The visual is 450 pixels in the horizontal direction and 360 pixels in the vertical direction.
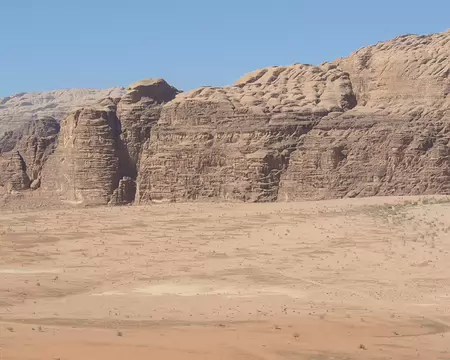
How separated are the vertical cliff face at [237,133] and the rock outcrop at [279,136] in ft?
0.20

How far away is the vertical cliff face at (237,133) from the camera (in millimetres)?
40000

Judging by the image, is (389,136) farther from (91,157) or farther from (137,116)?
(91,157)

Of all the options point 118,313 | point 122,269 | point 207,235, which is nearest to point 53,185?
point 207,235

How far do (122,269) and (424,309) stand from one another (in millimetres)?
8874

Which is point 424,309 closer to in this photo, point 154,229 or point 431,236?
point 431,236

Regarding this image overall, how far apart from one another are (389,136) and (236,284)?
70.6ft

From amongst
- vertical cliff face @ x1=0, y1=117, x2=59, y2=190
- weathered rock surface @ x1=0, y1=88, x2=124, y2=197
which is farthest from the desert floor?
weathered rock surface @ x1=0, y1=88, x2=124, y2=197

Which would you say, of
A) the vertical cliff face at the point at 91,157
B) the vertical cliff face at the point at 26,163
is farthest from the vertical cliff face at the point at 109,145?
the vertical cliff face at the point at 26,163

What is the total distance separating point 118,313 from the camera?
43.8 feet

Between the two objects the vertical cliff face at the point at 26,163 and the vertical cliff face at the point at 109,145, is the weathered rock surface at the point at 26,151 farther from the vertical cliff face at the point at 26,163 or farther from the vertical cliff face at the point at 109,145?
the vertical cliff face at the point at 109,145

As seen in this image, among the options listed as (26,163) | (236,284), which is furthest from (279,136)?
(236,284)

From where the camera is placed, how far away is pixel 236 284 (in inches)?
693

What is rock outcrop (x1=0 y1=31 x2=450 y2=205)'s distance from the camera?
36.9m

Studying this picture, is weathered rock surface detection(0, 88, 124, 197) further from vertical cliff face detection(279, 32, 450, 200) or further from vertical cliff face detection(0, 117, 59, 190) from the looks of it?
vertical cliff face detection(279, 32, 450, 200)
